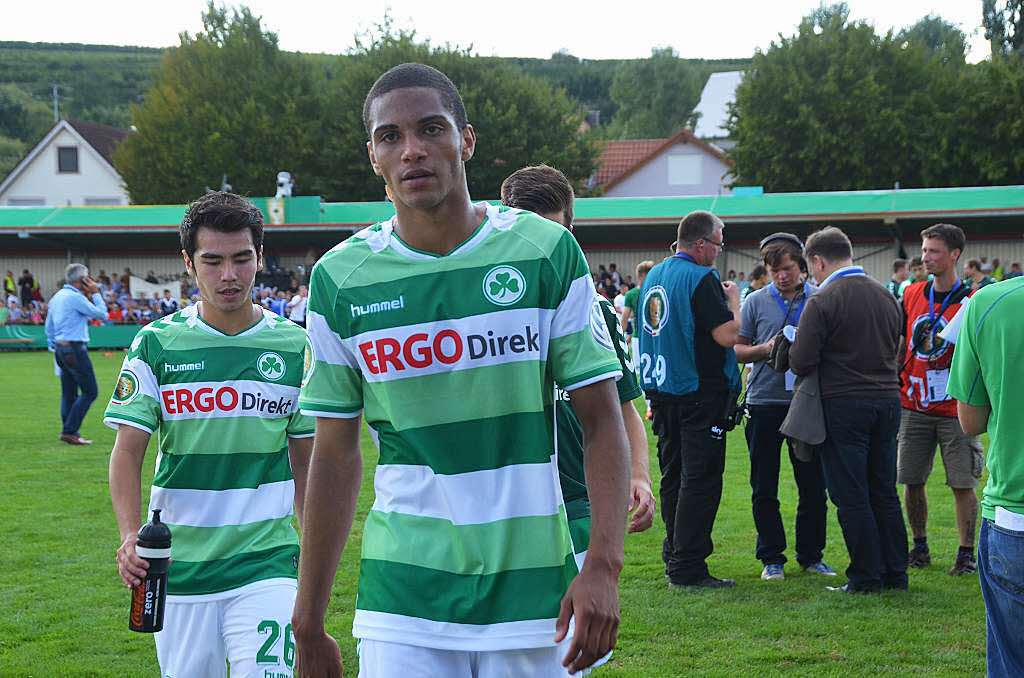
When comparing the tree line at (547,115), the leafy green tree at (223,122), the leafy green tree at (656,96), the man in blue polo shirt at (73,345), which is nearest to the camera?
the man in blue polo shirt at (73,345)

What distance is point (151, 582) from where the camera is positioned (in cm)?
362

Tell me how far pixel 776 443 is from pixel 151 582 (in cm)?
562

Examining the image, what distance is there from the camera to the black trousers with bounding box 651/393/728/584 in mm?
7570

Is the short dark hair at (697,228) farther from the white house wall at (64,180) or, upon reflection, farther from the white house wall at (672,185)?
the white house wall at (64,180)

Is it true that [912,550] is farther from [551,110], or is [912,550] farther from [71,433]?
[551,110]

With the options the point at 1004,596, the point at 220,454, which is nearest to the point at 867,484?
the point at 1004,596

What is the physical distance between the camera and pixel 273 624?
12.6ft

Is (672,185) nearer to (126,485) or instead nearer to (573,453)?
(573,453)

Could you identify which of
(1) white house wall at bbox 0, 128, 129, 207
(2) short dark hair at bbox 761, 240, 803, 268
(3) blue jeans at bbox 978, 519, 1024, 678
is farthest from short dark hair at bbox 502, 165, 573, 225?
(1) white house wall at bbox 0, 128, 129, 207

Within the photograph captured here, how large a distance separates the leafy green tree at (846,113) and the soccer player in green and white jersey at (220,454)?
45.1 metres

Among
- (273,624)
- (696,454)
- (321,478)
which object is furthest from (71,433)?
(321,478)

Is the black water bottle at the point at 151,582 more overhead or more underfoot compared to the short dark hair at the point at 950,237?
more underfoot

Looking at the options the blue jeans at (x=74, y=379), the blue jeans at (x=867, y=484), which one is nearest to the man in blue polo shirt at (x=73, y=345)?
the blue jeans at (x=74, y=379)

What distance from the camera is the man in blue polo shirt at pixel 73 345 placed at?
14.6 meters
